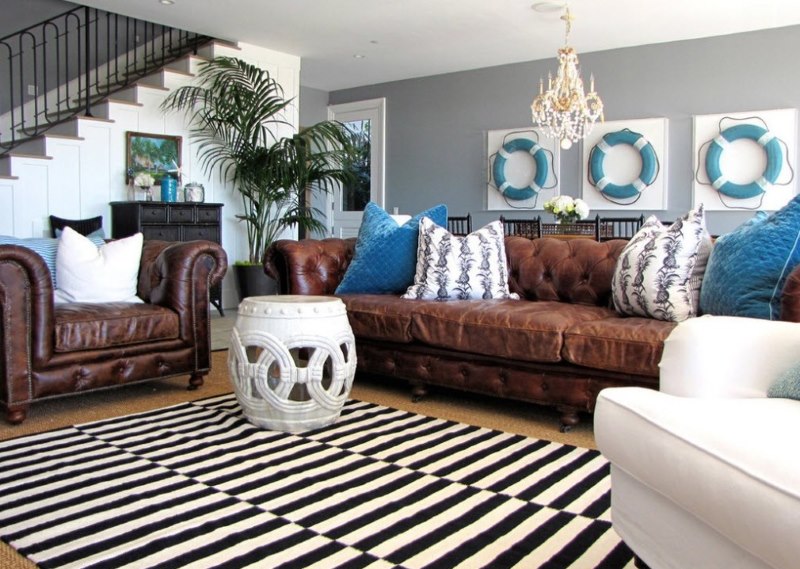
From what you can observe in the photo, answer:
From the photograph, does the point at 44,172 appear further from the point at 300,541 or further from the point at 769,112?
the point at 769,112

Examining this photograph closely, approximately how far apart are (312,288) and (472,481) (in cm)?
175

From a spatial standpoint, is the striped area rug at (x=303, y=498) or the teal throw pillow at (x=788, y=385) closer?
the teal throw pillow at (x=788, y=385)

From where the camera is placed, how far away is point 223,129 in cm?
632

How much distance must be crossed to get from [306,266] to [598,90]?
430 cm

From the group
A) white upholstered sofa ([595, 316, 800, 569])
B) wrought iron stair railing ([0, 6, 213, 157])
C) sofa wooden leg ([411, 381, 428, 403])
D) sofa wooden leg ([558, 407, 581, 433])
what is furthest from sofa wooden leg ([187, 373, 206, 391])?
wrought iron stair railing ([0, 6, 213, 157])

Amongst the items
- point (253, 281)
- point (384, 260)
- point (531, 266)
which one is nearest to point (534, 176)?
point (253, 281)

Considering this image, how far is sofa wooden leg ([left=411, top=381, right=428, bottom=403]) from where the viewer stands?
320 cm

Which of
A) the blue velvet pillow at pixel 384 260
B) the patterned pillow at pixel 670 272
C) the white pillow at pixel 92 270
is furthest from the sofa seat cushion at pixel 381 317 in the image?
the white pillow at pixel 92 270

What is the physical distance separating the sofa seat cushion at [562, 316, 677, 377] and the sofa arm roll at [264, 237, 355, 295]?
1505 mm

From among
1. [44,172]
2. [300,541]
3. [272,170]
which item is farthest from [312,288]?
[44,172]

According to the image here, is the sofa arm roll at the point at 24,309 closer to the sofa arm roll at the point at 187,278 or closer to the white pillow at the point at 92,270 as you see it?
the white pillow at the point at 92,270

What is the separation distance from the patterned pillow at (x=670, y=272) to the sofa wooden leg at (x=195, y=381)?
2.09 metres

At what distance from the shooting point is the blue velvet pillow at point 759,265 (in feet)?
7.25

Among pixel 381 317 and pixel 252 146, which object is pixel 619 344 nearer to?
pixel 381 317
